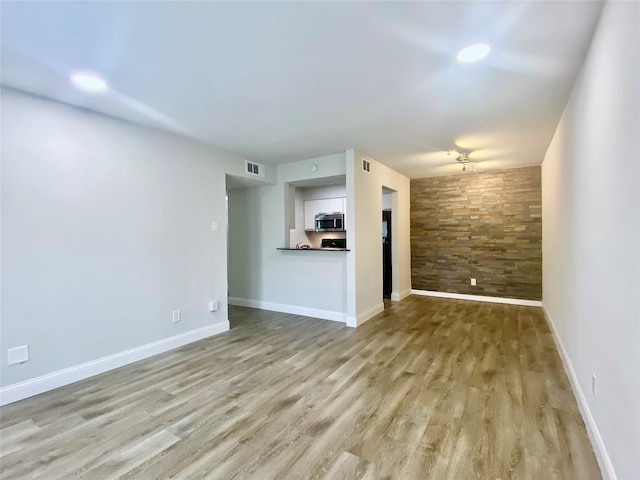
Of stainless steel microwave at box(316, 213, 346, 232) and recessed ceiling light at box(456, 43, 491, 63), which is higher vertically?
recessed ceiling light at box(456, 43, 491, 63)

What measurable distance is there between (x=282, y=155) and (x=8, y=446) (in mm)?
3927

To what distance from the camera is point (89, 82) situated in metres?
2.33

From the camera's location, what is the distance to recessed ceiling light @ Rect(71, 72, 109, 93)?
2.23 metres

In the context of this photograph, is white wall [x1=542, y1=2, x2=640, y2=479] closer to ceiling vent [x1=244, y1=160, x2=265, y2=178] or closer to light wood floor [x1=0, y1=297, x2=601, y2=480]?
light wood floor [x1=0, y1=297, x2=601, y2=480]

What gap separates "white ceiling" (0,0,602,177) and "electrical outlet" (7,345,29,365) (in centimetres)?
206

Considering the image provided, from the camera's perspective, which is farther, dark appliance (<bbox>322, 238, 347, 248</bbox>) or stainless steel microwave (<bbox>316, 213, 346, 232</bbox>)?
stainless steel microwave (<bbox>316, 213, 346, 232</bbox>)

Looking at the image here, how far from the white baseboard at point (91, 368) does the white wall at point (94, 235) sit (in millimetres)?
48

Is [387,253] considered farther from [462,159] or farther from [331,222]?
[462,159]

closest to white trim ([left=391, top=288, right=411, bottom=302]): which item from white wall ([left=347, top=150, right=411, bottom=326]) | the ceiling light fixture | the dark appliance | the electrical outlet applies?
white wall ([left=347, top=150, right=411, bottom=326])

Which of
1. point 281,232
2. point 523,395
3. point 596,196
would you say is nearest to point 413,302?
point 281,232

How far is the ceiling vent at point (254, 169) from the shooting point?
4.57 metres

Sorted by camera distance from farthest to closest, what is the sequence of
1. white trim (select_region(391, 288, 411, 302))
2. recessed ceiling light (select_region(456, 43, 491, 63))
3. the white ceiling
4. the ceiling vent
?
white trim (select_region(391, 288, 411, 302))
the ceiling vent
recessed ceiling light (select_region(456, 43, 491, 63))
the white ceiling

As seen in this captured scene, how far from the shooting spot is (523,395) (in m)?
2.38

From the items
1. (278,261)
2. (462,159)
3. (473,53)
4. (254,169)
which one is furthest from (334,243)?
(473,53)
